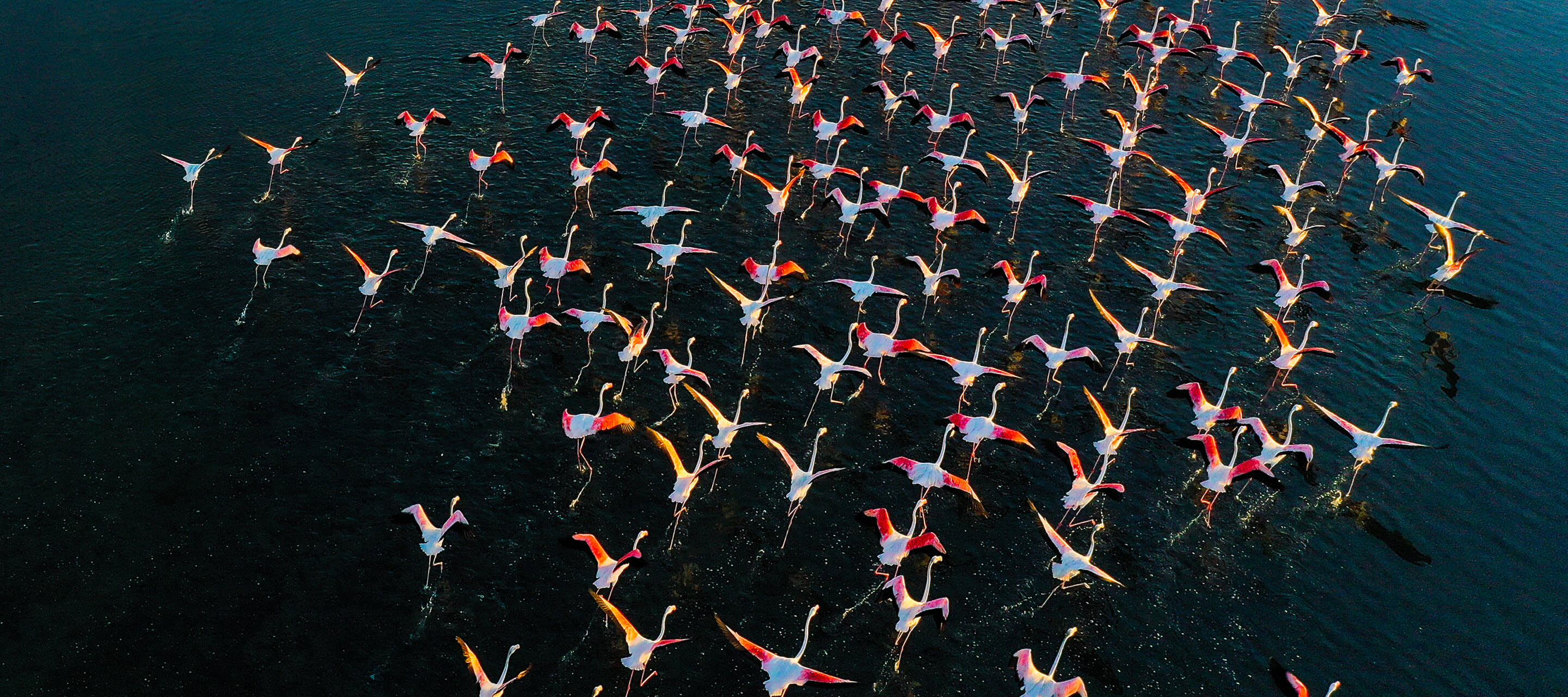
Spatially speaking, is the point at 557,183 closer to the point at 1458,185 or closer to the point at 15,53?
the point at 15,53

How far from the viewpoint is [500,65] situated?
46.6 metres

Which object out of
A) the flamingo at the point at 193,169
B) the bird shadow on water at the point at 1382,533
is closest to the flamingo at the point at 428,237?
the flamingo at the point at 193,169

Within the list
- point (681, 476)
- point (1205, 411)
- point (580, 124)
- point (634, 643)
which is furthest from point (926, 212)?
point (634, 643)

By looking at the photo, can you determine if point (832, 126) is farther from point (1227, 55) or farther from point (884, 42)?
point (1227, 55)

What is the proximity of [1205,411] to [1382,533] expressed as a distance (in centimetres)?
575

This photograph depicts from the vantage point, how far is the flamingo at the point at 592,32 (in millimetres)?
49406

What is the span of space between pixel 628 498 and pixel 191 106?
29468mm

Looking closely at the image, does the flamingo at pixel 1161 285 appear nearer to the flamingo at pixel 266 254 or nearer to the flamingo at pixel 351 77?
the flamingo at pixel 266 254

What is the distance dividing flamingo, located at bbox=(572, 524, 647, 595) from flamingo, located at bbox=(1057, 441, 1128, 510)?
11.0 metres

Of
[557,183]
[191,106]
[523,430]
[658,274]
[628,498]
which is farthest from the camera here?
[191,106]

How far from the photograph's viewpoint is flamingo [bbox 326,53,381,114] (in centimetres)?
4547

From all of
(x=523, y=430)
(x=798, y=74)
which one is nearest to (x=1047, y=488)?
(x=523, y=430)

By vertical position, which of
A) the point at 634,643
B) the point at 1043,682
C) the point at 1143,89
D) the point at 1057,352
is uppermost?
the point at 1143,89

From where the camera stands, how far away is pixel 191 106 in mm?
45500
